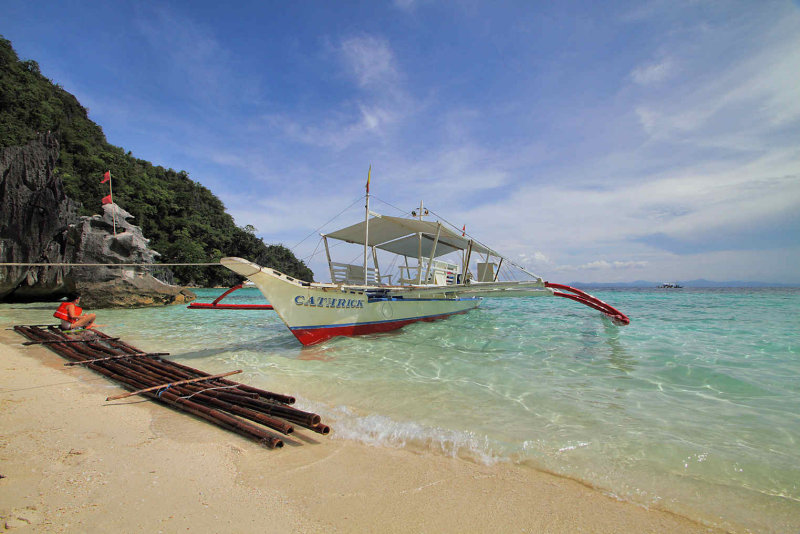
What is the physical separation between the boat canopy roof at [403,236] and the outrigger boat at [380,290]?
0.03 meters

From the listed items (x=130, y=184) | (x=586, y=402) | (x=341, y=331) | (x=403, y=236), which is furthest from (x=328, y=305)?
(x=130, y=184)

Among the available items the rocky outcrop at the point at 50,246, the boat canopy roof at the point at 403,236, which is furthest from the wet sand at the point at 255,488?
the rocky outcrop at the point at 50,246

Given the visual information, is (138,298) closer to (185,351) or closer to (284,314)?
(185,351)

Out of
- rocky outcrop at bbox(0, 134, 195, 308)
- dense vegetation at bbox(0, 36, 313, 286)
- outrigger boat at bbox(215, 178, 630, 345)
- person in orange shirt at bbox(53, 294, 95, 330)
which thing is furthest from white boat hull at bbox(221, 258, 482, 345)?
dense vegetation at bbox(0, 36, 313, 286)

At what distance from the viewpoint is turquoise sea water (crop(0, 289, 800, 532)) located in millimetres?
2660

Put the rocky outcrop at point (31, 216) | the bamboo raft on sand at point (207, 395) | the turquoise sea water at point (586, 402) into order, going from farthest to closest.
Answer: the rocky outcrop at point (31, 216), the bamboo raft on sand at point (207, 395), the turquoise sea water at point (586, 402)

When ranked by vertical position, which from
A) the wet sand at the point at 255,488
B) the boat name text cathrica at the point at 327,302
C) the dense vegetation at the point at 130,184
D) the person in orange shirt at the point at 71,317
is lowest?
the wet sand at the point at 255,488

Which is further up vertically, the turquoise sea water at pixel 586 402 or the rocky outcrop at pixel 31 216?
the rocky outcrop at pixel 31 216

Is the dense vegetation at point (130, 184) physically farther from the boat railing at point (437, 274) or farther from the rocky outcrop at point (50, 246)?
the boat railing at point (437, 274)

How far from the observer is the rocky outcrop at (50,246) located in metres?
17.9

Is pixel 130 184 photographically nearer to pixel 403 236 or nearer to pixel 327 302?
pixel 403 236

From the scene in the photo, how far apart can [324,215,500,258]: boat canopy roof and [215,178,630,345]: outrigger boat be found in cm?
3

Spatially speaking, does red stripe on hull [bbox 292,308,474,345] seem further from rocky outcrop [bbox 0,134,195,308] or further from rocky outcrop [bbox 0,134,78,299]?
rocky outcrop [bbox 0,134,78,299]

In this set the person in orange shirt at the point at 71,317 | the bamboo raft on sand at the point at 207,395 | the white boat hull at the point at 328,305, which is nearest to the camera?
the bamboo raft on sand at the point at 207,395
